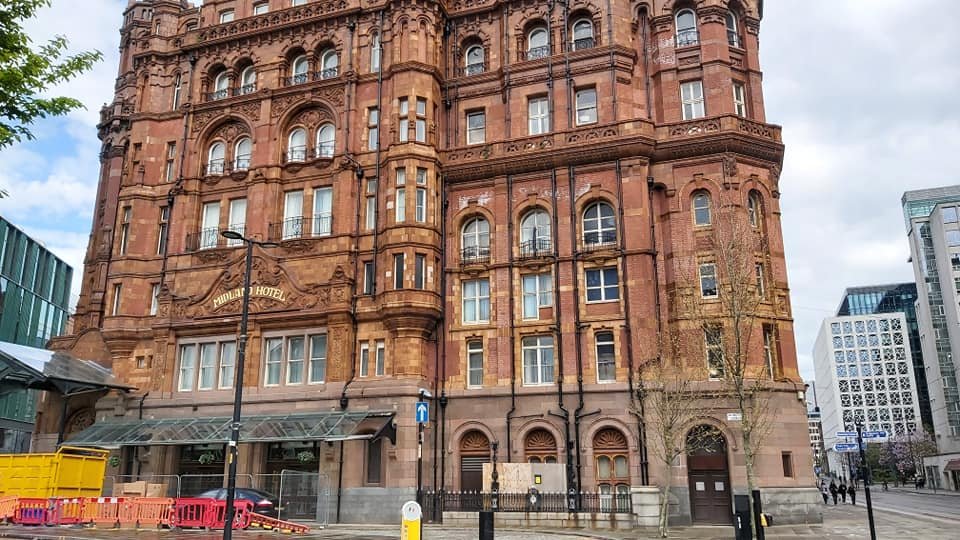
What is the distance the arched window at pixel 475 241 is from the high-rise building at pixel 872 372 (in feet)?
417

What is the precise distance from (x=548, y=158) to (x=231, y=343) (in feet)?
60.5

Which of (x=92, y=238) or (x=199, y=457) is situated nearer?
(x=199, y=457)

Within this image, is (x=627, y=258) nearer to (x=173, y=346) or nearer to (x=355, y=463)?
(x=355, y=463)

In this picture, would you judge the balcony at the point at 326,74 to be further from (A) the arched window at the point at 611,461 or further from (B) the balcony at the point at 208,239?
(A) the arched window at the point at 611,461

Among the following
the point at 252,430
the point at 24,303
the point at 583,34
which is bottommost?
the point at 252,430

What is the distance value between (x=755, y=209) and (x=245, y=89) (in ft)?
94.2

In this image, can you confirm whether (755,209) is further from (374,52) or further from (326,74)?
(326,74)

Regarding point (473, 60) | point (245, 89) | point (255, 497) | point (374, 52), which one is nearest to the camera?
Result: point (255, 497)

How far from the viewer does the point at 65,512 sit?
2703 cm

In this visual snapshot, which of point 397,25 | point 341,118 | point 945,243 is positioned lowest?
point 341,118

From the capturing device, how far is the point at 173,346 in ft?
125

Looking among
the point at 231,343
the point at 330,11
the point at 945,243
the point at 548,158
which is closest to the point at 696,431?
the point at 548,158

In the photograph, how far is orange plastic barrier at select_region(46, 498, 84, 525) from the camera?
2672cm

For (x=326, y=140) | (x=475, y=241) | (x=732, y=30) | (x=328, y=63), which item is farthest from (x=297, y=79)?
(x=732, y=30)
